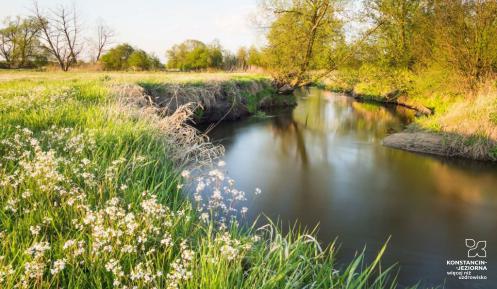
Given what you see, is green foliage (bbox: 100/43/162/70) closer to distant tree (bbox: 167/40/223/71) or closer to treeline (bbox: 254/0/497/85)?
distant tree (bbox: 167/40/223/71)

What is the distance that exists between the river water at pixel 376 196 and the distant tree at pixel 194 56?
3463 centimetres

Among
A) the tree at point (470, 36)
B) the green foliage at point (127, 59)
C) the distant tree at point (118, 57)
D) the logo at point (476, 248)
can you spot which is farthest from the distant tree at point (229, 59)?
the logo at point (476, 248)

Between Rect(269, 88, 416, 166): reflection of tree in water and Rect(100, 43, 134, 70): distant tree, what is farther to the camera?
Rect(100, 43, 134, 70): distant tree

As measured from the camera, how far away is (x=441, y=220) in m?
7.27

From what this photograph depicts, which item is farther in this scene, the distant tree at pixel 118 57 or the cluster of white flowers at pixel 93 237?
the distant tree at pixel 118 57

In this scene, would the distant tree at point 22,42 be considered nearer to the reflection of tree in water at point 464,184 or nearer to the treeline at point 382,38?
the treeline at point 382,38

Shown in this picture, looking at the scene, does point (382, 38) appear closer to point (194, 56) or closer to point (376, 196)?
point (376, 196)

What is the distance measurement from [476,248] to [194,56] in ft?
154

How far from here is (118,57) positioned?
1770 inches

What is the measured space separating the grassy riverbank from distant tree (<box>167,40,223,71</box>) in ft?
86.1

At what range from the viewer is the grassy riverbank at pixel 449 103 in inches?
479

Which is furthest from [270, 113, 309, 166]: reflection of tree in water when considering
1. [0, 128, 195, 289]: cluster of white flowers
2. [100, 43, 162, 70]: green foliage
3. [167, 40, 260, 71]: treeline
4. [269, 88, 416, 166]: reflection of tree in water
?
[100, 43, 162, 70]: green foliage

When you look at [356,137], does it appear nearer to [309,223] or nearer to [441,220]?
[441,220]

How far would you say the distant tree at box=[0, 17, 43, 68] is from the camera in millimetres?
46062
